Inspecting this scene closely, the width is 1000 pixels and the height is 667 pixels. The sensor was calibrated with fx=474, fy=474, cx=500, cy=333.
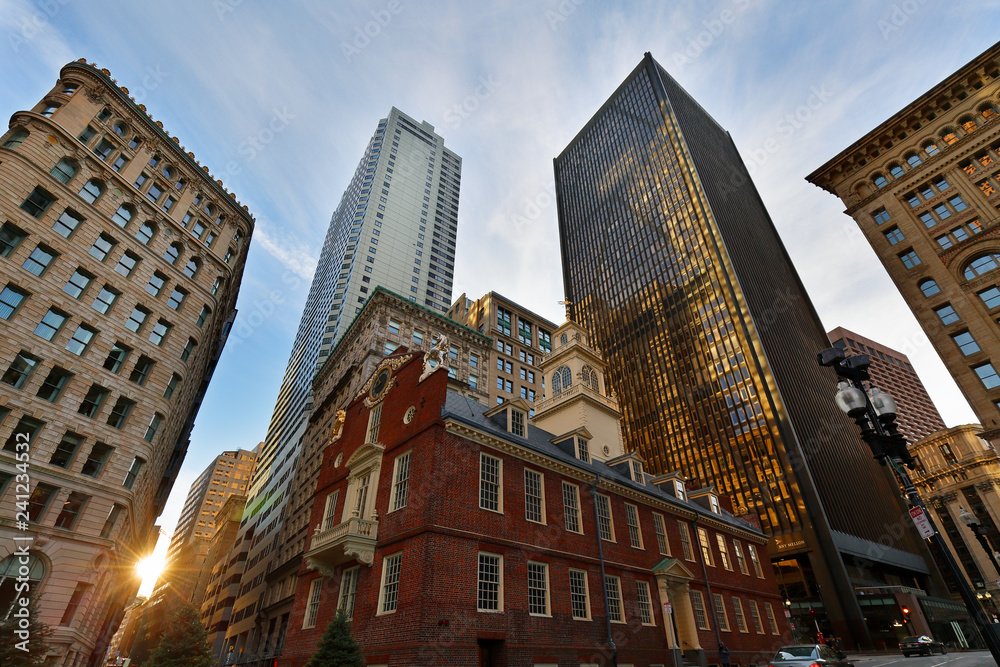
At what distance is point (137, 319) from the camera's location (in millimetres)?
34875

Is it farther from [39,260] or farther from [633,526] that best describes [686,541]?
[39,260]

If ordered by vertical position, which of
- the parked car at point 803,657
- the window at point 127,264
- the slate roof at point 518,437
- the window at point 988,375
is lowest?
the parked car at point 803,657

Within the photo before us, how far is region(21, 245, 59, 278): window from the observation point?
1148 inches

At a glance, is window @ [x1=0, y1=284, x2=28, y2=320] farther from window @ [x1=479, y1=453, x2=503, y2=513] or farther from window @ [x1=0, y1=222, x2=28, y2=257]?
window @ [x1=479, y1=453, x2=503, y2=513]

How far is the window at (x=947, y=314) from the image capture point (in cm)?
3444

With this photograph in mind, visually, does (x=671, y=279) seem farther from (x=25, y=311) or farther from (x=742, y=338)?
(x=25, y=311)

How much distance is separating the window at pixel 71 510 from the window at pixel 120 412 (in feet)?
15.4

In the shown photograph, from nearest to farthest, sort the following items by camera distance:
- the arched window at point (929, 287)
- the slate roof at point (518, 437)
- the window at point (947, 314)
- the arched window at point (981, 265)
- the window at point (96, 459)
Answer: the slate roof at point (518, 437), the window at point (96, 459), the arched window at point (981, 265), the window at point (947, 314), the arched window at point (929, 287)

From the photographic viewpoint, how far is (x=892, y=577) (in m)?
74.0

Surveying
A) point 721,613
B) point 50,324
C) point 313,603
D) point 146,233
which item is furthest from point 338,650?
point 146,233

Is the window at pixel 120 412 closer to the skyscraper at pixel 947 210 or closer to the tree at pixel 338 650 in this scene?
the tree at pixel 338 650

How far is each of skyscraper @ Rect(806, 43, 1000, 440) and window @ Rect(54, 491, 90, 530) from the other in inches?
2224

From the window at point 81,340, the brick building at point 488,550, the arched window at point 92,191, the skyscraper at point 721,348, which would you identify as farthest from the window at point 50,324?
the skyscraper at point 721,348

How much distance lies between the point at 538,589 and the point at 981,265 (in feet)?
126
